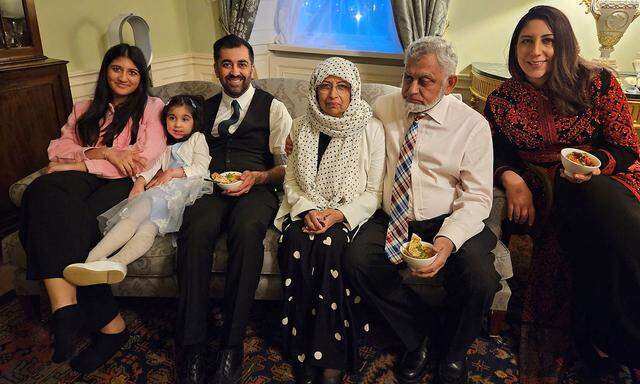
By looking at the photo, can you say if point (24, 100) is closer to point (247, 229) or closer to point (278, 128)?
point (278, 128)

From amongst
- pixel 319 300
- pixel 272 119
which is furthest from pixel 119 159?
pixel 319 300

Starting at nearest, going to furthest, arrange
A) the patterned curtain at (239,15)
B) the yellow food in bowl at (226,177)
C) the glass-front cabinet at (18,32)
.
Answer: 1. the yellow food in bowl at (226,177)
2. the glass-front cabinet at (18,32)
3. the patterned curtain at (239,15)

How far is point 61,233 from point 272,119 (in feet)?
3.25

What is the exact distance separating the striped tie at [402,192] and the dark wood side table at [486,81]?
111 centimetres

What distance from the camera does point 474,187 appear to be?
160 centimetres

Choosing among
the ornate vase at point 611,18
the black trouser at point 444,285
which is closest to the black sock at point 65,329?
the black trouser at point 444,285

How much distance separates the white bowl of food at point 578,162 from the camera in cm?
149

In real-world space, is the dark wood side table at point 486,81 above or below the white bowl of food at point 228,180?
above

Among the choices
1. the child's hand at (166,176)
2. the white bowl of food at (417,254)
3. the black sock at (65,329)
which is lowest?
the black sock at (65,329)

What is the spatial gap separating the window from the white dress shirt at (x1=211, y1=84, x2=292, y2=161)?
5.29ft

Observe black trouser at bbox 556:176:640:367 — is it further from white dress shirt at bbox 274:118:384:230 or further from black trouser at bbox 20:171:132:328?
black trouser at bbox 20:171:132:328

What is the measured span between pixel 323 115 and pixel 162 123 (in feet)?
2.77

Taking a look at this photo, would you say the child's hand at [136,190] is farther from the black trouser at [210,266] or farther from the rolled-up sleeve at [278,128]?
the rolled-up sleeve at [278,128]

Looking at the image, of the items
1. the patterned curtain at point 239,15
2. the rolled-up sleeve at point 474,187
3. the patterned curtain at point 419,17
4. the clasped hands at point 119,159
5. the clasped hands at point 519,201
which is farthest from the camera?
the patterned curtain at point 239,15
